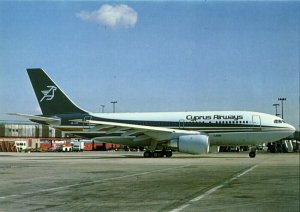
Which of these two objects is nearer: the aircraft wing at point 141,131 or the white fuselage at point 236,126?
the aircraft wing at point 141,131

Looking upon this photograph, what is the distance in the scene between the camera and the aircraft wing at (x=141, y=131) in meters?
34.9

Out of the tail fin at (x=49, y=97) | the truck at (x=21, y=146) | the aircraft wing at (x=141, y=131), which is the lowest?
the truck at (x=21, y=146)

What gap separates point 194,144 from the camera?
33.7m

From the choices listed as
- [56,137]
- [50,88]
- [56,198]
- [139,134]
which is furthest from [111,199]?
[56,137]

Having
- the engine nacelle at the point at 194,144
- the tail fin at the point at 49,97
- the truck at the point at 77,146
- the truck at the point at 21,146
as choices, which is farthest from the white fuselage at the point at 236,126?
the truck at the point at 21,146

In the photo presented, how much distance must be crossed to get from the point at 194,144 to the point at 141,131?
15.6 feet

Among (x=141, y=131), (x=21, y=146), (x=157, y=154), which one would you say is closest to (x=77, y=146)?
(x=21, y=146)

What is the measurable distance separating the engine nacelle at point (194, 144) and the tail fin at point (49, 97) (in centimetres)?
1153

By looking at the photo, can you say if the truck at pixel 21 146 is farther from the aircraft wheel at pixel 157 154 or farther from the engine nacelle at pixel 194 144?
the engine nacelle at pixel 194 144

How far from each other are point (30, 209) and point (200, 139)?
25430 mm

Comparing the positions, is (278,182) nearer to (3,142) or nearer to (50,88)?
(50,88)

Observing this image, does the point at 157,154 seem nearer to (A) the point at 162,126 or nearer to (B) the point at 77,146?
(A) the point at 162,126

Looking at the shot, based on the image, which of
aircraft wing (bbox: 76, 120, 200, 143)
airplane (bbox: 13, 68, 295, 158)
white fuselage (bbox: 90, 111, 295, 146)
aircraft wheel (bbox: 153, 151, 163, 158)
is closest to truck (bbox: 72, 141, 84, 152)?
airplane (bbox: 13, 68, 295, 158)

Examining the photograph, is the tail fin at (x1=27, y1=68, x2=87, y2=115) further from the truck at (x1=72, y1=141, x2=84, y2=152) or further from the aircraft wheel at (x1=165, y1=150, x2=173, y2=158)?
the truck at (x1=72, y1=141, x2=84, y2=152)
